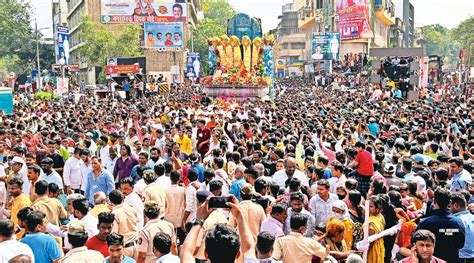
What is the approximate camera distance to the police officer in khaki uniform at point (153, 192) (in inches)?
327

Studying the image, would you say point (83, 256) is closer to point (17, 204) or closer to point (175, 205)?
point (17, 204)

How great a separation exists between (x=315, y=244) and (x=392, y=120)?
1206cm

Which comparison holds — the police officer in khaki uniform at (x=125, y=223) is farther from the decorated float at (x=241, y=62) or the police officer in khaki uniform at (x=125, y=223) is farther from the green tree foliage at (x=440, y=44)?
the green tree foliage at (x=440, y=44)

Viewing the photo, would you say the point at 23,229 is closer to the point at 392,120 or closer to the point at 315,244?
the point at 315,244

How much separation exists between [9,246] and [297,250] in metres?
2.49

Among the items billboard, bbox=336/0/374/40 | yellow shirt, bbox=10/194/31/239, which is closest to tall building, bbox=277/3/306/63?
billboard, bbox=336/0/374/40

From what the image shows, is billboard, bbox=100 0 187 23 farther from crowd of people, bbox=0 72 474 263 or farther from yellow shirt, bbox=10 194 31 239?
yellow shirt, bbox=10 194 31 239

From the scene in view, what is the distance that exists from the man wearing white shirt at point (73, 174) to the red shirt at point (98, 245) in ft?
15.3

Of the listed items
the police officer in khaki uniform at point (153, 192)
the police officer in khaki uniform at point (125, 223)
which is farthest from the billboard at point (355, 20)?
the police officer in khaki uniform at point (125, 223)

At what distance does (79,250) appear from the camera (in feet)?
18.8

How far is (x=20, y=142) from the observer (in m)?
12.7

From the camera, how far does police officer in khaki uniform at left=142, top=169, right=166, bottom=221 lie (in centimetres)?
830

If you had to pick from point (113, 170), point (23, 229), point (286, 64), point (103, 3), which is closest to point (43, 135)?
point (113, 170)

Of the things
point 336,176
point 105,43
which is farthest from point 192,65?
point 336,176
